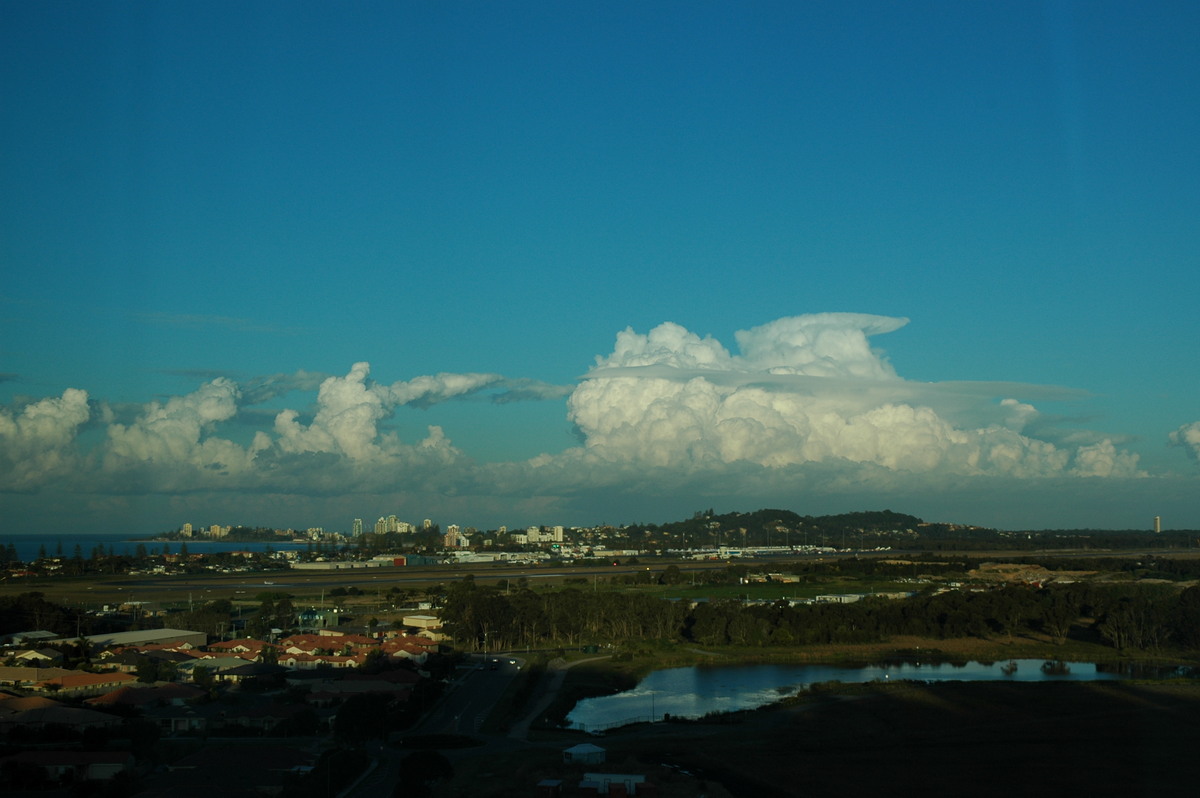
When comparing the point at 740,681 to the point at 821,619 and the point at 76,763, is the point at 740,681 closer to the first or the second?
the point at 821,619

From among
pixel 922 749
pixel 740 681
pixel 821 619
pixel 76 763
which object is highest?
pixel 76 763

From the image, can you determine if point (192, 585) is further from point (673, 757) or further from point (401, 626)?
point (673, 757)

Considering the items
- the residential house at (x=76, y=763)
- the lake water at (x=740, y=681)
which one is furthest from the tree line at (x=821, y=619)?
the residential house at (x=76, y=763)

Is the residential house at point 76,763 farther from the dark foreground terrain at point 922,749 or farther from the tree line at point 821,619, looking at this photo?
the tree line at point 821,619

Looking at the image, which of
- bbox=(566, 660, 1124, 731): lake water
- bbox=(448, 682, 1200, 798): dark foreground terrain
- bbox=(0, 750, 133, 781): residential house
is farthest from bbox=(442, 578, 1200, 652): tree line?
bbox=(0, 750, 133, 781): residential house

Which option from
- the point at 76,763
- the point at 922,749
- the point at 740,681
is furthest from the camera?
the point at 740,681

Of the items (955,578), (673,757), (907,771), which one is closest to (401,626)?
(673,757)

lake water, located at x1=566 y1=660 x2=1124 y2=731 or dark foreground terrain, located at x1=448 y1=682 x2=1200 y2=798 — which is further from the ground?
dark foreground terrain, located at x1=448 y1=682 x2=1200 y2=798

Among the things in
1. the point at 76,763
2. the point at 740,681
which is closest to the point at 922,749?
the point at 740,681

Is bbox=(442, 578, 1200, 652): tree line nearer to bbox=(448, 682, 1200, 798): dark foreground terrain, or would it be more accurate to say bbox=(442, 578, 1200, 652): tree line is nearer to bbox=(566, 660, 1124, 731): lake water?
bbox=(566, 660, 1124, 731): lake water
